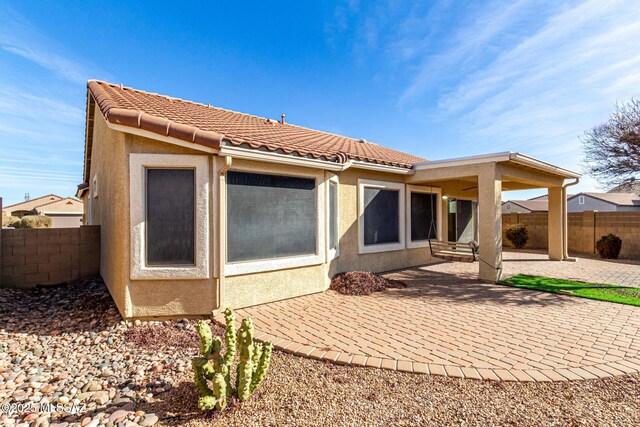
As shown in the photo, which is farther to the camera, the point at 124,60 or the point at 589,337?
the point at 124,60

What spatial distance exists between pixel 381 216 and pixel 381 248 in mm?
1228

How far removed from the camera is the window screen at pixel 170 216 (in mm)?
6359

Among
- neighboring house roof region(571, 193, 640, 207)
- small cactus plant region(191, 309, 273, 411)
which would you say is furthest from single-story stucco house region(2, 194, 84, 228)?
neighboring house roof region(571, 193, 640, 207)

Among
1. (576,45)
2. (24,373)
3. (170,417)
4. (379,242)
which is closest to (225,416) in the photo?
(170,417)

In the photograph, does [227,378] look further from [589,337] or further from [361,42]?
[361,42]

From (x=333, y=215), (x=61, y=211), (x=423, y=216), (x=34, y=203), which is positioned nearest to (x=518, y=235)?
(x=423, y=216)

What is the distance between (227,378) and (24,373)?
3616mm

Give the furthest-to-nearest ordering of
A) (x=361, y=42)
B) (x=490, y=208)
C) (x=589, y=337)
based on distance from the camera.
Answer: (x=361, y=42)
(x=490, y=208)
(x=589, y=337)

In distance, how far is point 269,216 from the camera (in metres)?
7.58

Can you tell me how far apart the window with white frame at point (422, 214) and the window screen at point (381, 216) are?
2.26 ft

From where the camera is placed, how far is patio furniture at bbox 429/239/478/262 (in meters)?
10.8

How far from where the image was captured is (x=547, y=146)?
21516 millimetres

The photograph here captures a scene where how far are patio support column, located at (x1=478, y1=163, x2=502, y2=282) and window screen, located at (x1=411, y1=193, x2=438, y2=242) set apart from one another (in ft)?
9.59

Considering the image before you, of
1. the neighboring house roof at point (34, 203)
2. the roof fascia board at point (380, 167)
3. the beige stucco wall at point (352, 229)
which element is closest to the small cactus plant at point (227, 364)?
the beige stucco wall at point (352, 229)
